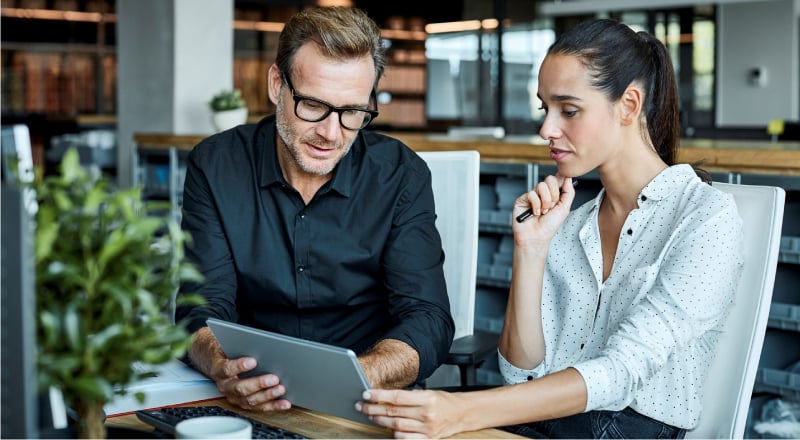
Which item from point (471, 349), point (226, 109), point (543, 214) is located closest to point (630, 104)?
point (543, 214)

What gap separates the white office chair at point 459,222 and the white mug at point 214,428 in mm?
1188

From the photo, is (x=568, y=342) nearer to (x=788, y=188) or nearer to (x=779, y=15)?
(x=788, y=188)

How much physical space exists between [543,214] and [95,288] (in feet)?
3.49

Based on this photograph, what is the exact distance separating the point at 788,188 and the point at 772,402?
2.38ft

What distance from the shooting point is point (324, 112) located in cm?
178

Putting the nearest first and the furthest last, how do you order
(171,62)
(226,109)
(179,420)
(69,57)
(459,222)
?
1. (179,420)
2. (459,222)
3. (226,109)
4. (171,62)
5. (69,57)

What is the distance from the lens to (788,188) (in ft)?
8.70

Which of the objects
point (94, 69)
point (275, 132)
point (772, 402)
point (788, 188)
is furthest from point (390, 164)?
point (94, 69)

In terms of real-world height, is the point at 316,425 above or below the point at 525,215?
below

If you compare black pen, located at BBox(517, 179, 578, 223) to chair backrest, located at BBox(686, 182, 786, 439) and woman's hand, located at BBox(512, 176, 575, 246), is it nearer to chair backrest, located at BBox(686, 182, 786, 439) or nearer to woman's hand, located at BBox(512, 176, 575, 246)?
woman's hand, located at BBox(512, 176, 575, 246)

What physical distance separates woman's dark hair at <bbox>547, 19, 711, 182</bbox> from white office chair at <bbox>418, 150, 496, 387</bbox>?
1.72 ft

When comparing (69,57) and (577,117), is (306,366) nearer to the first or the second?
(577,117)

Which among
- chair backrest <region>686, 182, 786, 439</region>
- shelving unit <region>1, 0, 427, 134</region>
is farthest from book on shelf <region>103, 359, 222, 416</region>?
shelving unit <region>1, 0, 427, 134</region>

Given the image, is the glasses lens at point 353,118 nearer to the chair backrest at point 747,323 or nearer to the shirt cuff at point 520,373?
the shirt cuff at point 520,373
